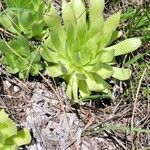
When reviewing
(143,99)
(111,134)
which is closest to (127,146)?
(111,134)

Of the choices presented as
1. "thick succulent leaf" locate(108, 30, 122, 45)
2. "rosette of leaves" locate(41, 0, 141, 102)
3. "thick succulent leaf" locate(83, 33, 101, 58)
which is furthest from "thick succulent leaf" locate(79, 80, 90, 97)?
"thick succulent leaf" locate(108, 30, 122, 45)

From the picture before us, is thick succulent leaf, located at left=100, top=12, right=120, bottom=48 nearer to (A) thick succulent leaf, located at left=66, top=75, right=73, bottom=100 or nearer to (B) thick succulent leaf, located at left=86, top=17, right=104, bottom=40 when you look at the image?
(B) thick succulent leaf, located at left=86, top=17, right=104, bottom=40

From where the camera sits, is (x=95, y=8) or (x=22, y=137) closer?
(x=22, y=137)

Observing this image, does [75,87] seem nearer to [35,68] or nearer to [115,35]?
[35,68]

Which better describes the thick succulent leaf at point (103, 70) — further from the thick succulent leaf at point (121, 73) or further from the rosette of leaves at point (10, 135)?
the rosette of leaves at point (10, 135)

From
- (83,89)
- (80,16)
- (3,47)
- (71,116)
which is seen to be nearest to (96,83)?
(83,89)

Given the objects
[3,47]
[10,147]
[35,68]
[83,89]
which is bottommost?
[10,147]
